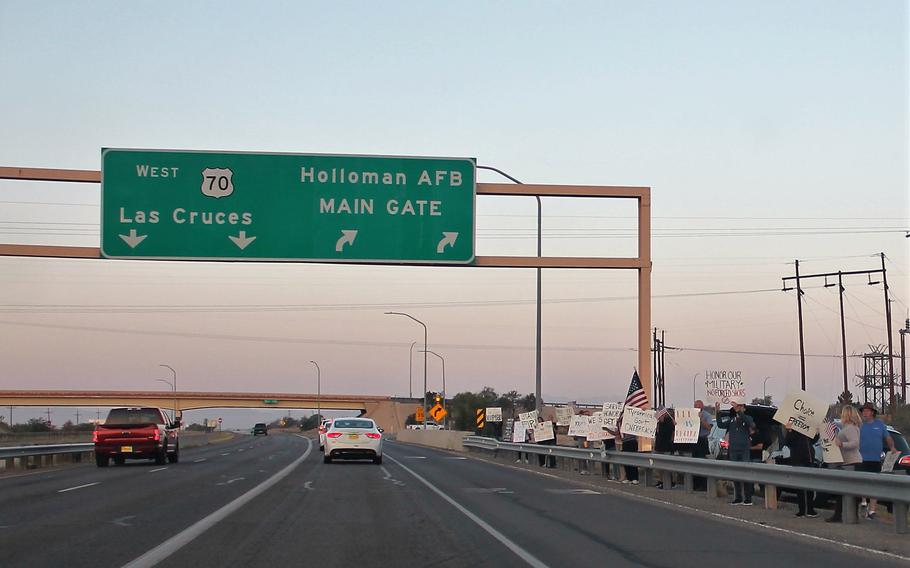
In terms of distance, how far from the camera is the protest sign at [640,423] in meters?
25.5

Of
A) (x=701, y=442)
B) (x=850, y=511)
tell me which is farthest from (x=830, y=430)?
(x=701, y=442)

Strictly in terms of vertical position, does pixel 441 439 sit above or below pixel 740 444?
below

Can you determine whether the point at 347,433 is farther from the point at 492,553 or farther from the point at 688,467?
the point at 492,553

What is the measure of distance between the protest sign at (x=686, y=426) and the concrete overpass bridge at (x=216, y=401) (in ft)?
215

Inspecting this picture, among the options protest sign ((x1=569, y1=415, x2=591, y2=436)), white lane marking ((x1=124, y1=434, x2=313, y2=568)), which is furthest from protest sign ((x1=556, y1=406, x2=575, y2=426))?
white lane marking ((x1=124, y1=434, x2=313, y2=568))

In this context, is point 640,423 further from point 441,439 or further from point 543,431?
point 441,439

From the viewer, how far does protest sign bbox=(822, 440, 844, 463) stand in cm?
1745

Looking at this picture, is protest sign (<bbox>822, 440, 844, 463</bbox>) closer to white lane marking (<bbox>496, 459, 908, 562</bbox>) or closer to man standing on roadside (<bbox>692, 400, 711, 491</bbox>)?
white lane marking (<bbox>496, 459, 908, 562</bbox>)

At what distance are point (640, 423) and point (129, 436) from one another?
56.8ft

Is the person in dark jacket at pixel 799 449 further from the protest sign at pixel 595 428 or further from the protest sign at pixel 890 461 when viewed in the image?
the protest sign at pixel 595 428

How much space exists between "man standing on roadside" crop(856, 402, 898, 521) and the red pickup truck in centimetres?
2416

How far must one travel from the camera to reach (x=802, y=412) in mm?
18094

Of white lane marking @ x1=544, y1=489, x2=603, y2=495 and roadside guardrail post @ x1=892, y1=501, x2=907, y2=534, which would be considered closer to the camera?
roadside guardrail post @ x1=892, y1=501, x2=907, y2=534

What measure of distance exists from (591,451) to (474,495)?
7.59 meters
